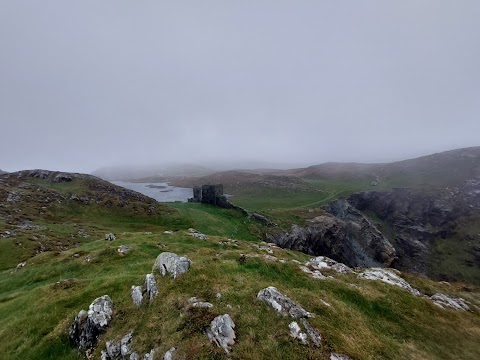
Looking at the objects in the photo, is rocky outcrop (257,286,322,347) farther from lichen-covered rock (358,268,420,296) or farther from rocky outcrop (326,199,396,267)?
rocky outcrop (326,199,396,267)

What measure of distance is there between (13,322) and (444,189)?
579 ft

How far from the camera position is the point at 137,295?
22219 mm

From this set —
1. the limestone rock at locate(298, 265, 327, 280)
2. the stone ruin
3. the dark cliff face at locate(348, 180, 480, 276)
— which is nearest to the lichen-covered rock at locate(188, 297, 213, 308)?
the limestone rock at locate(298, 265, 327, 280)

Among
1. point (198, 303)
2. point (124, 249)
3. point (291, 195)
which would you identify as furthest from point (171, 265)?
point (291, 195)

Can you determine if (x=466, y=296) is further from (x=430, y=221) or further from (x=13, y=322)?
(x=430, y=221)

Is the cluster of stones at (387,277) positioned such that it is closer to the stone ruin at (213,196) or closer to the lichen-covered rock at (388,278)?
the lichen-covered rock at (388,278)

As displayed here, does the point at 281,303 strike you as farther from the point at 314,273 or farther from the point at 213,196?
the point at 213,196

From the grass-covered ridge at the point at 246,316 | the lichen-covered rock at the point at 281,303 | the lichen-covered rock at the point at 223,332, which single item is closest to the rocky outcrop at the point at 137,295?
the grass-covered ridge at the point at 246,316

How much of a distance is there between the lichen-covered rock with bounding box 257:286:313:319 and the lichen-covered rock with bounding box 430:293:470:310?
1829 centimetres

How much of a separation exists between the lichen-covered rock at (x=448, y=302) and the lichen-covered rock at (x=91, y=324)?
97.3 feet

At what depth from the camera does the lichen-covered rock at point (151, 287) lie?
2148cm

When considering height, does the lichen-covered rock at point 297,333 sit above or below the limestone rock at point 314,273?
above

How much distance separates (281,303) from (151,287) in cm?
955

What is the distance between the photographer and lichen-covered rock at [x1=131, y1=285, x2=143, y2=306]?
2156 centimetres
